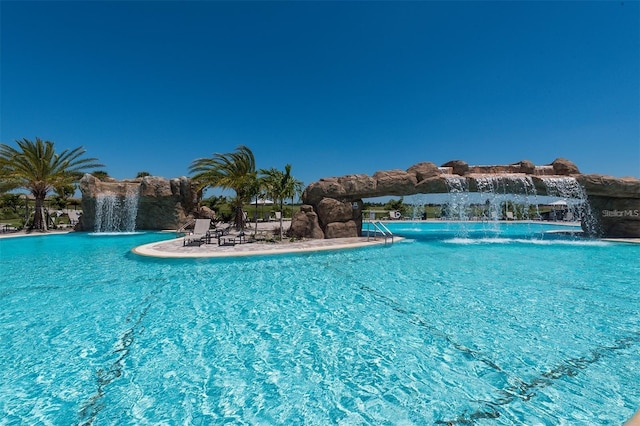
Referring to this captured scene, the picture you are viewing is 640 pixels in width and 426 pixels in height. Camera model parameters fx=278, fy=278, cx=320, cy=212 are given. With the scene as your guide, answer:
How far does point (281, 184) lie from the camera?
55.8ft

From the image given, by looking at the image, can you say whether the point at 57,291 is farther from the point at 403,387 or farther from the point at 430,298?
the point at 430,298

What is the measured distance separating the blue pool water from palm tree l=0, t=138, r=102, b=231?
18.2 m

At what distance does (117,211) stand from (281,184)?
55.2 ft

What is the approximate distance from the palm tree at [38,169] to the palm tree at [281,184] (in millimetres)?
19432

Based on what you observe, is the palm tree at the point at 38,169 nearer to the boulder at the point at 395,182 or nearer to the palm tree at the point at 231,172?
the palm tree at the point at 231,172

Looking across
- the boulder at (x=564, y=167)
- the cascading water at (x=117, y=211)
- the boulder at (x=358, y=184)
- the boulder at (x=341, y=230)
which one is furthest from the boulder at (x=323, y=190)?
the cascading water at (x=117, y=211)

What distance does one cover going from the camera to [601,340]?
4.97 meters

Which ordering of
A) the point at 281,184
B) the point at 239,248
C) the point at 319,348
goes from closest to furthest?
the point at 319,348
the point at 239,248
the point at 281,184

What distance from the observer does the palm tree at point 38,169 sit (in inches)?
853

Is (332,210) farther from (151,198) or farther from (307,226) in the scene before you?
(151,198)

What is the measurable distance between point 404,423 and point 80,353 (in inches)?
201

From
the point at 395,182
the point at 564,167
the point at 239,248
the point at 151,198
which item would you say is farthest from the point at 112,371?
the point at 564,167

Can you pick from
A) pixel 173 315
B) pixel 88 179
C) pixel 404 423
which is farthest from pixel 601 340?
pixel 88 179

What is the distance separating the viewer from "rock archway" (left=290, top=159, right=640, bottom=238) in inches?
699
